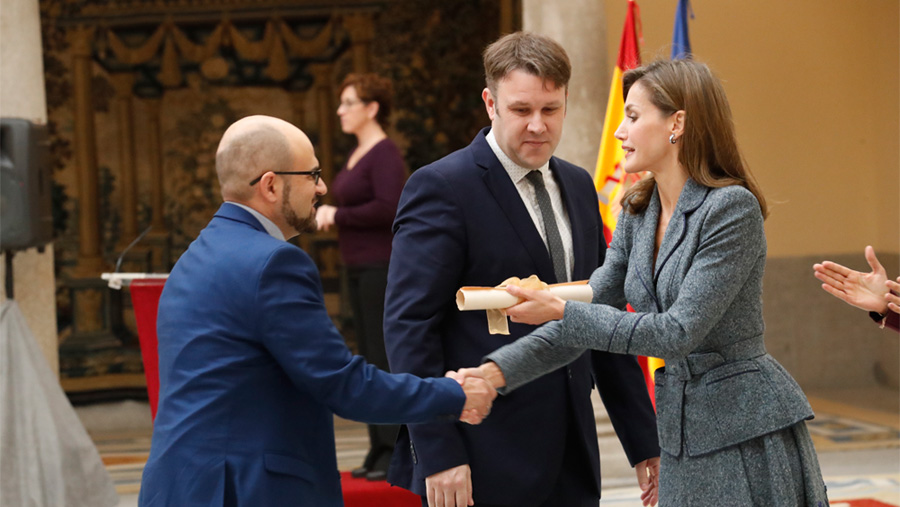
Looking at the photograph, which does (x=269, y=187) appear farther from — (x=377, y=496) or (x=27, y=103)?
(x=27, y=103)

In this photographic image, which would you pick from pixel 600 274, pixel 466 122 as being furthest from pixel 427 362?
pixel 466 122

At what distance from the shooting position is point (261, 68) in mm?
10039

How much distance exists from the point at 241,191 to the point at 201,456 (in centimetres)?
61

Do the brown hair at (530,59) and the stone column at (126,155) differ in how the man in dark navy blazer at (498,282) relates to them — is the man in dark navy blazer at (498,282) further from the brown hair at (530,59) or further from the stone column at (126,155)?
the stone column at (126,155)

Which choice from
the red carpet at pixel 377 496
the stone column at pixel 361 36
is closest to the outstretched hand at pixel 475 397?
the red carpet at pixel 377 496

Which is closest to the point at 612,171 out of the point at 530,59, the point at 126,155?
the point at 530,59

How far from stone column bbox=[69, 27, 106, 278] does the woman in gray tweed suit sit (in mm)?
7696

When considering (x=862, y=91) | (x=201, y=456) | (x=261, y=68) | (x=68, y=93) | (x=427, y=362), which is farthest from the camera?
(x=261, y=68)

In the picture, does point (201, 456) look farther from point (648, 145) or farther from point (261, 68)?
point (261, 68)

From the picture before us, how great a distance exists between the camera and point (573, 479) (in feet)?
8.87

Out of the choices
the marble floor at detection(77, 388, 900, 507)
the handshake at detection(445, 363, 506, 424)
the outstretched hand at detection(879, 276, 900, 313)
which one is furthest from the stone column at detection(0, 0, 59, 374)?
the outstretched hand at detection(879, 276, 900, 313)

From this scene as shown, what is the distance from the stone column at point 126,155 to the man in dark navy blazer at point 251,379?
777 cm

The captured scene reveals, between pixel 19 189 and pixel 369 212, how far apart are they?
1928 mm

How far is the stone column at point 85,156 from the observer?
9.34 metres
